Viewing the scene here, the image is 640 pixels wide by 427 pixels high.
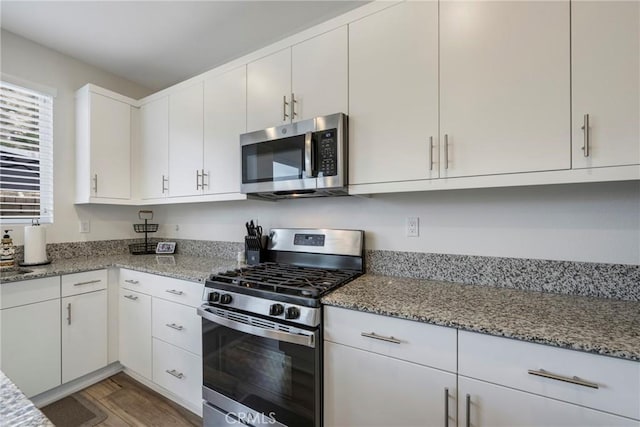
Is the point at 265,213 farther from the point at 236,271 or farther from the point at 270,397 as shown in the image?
the point at 270,397

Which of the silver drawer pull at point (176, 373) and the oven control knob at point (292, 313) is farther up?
the oven control knob at point (292, 313)

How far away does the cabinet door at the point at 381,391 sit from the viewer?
1071 mm

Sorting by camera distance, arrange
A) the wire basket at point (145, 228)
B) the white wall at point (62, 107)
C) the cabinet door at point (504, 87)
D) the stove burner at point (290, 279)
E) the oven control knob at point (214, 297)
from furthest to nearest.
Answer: the wire basket at point (145, 228) < the white wall at point (62, 107) < the oven control knob at point (214, 297) < the stove burner at point (290, 279) < the cabinet door at point (504, 87)

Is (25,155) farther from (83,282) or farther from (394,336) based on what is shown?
(394,336)

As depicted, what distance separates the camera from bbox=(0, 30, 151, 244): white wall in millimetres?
2232

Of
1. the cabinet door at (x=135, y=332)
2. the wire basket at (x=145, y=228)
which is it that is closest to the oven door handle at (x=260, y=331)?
the cabinet door at (x=135, y=332)

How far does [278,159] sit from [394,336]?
3.92 feet

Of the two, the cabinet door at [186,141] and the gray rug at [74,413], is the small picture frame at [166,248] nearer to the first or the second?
the cabinet door at [186,141]

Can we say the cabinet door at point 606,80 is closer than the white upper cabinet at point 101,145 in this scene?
Yes

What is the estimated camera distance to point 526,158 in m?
1.20

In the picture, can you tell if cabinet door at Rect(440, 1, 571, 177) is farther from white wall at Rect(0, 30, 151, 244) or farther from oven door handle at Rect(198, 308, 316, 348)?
white wall at Rect(0, 30, 151, 244)

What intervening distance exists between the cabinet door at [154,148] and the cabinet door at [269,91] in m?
0.99

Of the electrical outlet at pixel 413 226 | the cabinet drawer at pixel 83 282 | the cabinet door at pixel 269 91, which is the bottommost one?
the cabinet drawer at pixel 83 282

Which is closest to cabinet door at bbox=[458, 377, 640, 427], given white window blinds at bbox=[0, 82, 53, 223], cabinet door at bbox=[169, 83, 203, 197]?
cabinet door at bbox=[169, 83, 203, 197]
